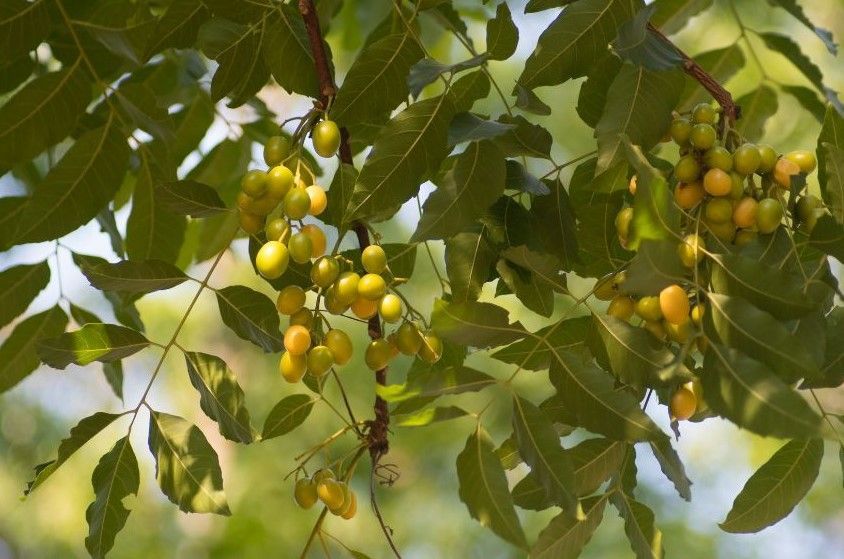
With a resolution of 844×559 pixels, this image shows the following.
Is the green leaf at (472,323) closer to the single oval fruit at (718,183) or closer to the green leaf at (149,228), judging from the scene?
the single oval fruit at (718,183)

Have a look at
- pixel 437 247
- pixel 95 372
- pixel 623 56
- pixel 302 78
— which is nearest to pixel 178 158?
pixel 302 78

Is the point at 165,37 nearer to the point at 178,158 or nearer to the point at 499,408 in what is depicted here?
the point at 178,158

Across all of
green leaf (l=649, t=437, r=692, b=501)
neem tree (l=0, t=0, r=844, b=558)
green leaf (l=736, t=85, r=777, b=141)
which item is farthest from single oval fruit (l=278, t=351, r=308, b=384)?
green leaf (l=736, t=85, r=777, b=141)

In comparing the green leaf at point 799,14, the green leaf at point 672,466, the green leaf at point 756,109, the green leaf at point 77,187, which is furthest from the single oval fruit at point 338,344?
the green leaf at point 756,109

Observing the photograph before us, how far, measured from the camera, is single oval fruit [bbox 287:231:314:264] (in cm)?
70

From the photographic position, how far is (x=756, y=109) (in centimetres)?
118

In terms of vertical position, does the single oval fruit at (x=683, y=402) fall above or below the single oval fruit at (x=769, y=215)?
below

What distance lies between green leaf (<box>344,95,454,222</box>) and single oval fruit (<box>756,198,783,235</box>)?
0.21 m

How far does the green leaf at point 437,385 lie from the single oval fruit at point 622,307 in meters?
0.11

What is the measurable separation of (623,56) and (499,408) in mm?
2374

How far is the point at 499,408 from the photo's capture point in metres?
2.99

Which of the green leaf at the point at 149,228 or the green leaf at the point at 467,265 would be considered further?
the green leaf at the point at 149,228

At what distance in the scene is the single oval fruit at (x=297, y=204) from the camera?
2.31 feet

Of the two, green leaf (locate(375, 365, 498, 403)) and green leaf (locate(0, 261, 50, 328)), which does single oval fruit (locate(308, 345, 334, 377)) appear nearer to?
green leaf (locate(375, 365, 498, 403))
